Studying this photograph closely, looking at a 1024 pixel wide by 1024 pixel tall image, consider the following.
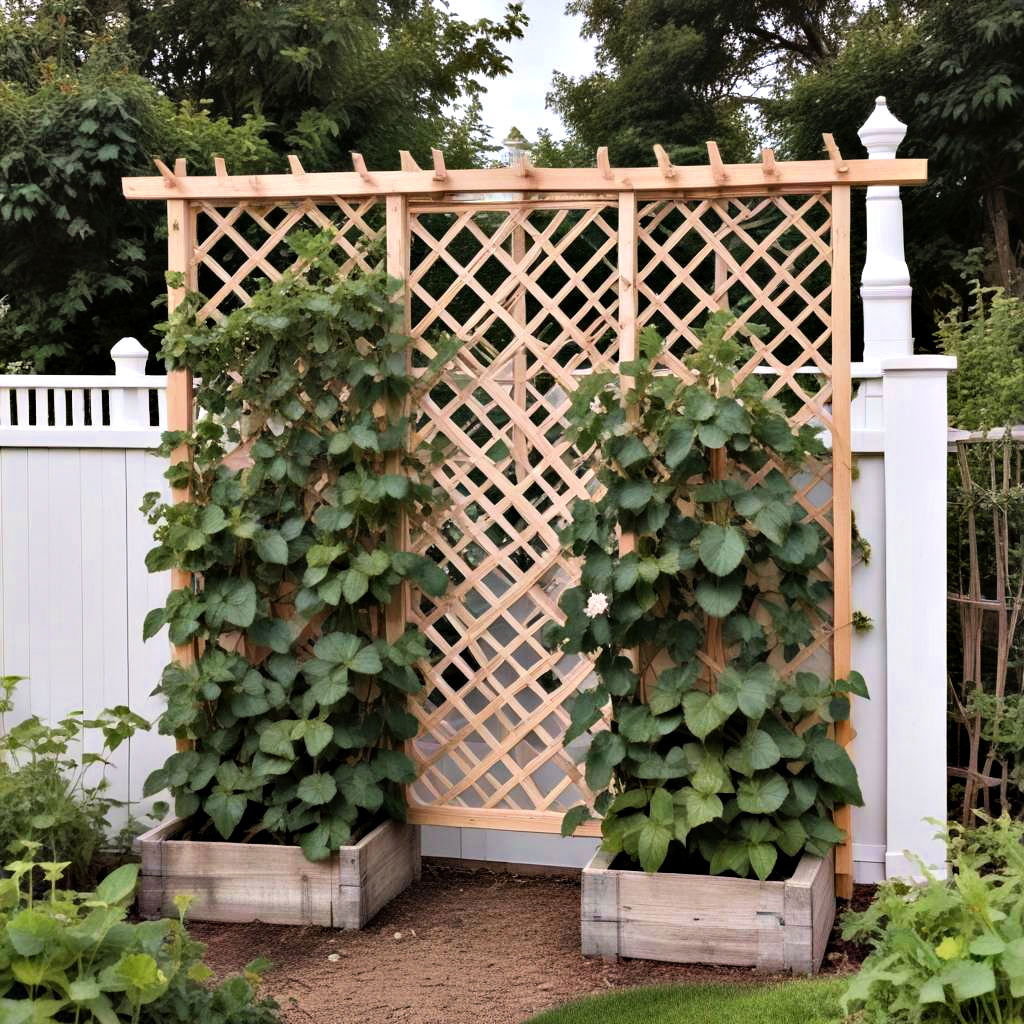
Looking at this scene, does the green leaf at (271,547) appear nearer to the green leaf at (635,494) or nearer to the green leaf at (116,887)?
the green leaf at (635,494)

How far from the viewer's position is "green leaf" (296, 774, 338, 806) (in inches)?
145

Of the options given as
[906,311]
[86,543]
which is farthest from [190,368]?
[906,311]

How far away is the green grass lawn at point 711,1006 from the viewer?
9.77ft

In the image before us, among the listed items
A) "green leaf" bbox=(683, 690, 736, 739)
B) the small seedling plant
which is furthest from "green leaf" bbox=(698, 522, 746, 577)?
"green leaf" bbox=(683, 690, 736, 739)

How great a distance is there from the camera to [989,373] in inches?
180

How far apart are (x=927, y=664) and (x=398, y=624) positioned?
4.82ft

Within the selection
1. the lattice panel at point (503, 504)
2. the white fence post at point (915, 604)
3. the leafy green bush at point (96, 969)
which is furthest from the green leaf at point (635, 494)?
the leafy green bush at point (96, 969)

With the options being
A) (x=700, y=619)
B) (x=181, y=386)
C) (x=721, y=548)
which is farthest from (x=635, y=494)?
(x=181, y=386)

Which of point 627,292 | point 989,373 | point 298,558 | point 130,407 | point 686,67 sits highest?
point 686,67

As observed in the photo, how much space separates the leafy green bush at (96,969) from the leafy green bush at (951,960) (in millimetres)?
1188

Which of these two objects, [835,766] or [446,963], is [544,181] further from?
[446,963]

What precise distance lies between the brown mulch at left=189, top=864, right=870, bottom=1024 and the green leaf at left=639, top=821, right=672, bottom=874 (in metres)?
0.27

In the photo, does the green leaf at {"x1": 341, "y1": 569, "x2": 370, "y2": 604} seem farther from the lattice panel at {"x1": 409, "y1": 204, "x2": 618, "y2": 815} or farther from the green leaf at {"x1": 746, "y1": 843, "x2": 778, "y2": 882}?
the green leaf at {"x1": 746, "y1": 843, "x2": 778, "y2": 882}

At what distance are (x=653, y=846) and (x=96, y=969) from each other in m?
1.51
